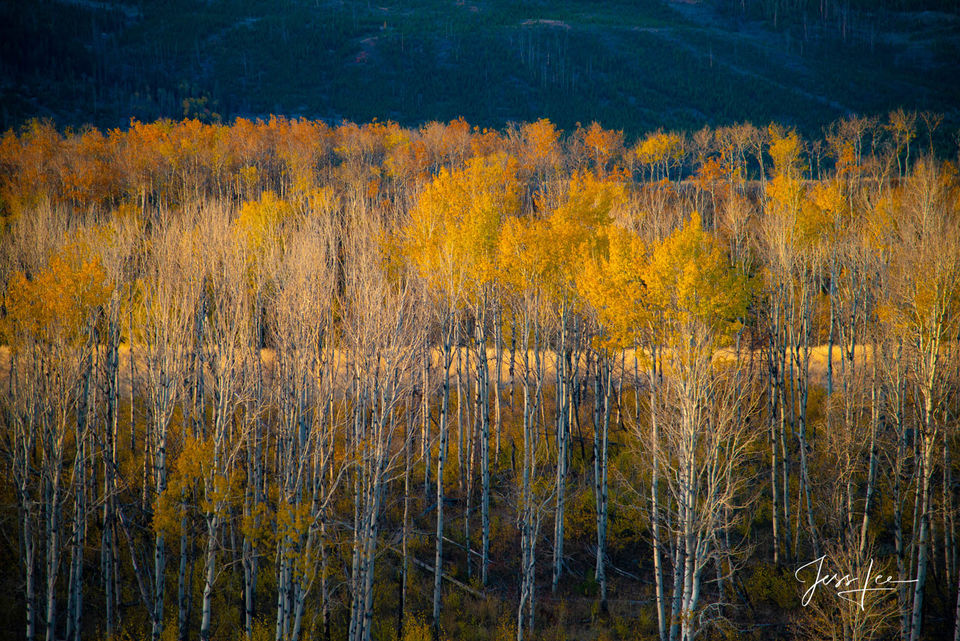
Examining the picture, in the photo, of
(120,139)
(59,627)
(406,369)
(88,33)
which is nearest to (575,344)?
(406,369)

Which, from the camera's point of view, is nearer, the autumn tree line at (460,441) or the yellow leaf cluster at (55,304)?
the yellow leaf cluster at (55,304)

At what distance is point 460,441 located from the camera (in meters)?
25.8

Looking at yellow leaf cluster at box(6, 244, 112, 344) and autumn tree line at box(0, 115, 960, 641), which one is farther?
autumn tree line at box(0, 115, 960, 641)

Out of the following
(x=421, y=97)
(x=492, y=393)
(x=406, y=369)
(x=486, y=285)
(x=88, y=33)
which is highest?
(x=88, y=33)

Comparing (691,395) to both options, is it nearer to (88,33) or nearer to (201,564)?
(201,564)

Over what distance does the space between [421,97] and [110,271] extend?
170875 mm

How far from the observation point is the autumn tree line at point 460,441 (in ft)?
54.8

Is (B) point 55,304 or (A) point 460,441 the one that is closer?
(B) point 55,304

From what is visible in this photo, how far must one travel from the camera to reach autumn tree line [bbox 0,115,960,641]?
1670 cm

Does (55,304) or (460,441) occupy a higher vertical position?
(55,304)

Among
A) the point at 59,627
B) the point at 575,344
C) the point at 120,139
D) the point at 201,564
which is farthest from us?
the point at 120,139

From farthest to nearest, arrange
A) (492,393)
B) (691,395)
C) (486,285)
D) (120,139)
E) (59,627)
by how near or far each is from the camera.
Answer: (120,139), (492,393), (486,285), (59,627), (691,395)

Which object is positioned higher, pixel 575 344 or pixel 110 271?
pixel 110 271

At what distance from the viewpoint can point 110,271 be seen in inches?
827
